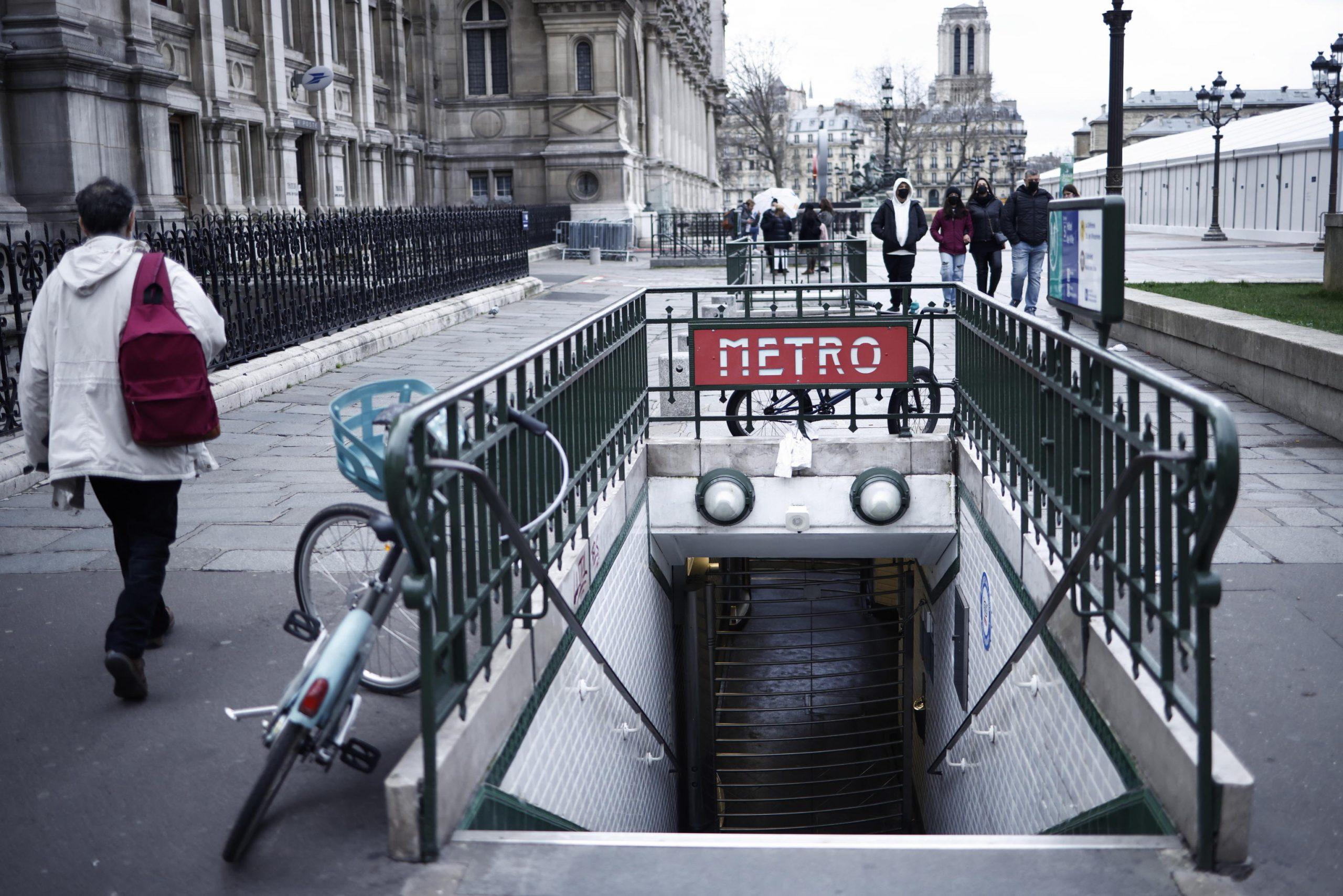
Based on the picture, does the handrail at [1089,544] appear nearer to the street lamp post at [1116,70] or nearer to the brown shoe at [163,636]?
the brown shoe at [163,636]

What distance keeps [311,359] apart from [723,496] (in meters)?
6.11

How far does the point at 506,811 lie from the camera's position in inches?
163

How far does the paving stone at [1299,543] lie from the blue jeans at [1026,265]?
29.0 ft

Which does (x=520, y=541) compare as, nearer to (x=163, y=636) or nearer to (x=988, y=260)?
(x=163, y=636)

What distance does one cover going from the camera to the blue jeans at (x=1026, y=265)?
610 inches

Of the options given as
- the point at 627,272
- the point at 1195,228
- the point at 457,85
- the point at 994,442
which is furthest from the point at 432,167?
the point at 994,442

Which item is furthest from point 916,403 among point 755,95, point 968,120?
point 968,120

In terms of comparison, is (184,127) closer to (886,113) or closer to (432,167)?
(432,167)

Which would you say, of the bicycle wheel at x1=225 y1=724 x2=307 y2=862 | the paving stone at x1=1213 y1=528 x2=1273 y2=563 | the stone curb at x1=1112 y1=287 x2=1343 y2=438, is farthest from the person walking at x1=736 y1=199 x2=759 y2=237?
the bicycle wheel at x1=225 y1=724 x2=307 y2=862

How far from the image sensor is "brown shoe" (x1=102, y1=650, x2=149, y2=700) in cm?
451

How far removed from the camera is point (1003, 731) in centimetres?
661

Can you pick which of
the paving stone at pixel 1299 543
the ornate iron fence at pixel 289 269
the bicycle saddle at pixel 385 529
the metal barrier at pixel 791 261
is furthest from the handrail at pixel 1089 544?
the metal barrier at pixel 791 261

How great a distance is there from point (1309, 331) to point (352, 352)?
31.2 feet

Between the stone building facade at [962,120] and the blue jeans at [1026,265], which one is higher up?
the stone building facade at [962,120]
